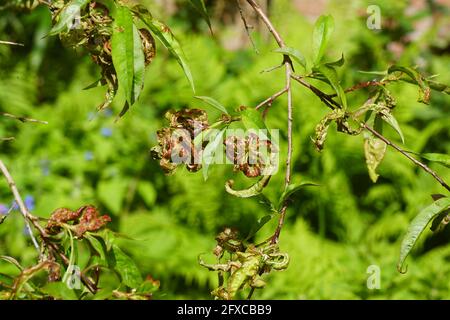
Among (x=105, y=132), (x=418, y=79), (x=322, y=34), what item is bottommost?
(x=418, y=79)

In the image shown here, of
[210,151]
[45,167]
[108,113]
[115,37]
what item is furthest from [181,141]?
[108,113]

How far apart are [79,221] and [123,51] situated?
0.24m

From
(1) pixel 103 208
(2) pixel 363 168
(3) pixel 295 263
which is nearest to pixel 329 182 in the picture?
(2) pixel 363 168

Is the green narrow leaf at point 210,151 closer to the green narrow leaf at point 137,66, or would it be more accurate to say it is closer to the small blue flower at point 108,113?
the green narrow leaf at point 137,66

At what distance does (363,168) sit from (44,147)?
1.55 m

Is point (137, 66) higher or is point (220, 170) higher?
point (220, 170)

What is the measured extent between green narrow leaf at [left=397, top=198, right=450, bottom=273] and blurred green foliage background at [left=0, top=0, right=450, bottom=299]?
5.36ft

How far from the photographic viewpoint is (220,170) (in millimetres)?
3188

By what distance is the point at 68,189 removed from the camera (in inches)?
126

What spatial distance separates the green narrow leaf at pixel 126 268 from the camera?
978 millimetres

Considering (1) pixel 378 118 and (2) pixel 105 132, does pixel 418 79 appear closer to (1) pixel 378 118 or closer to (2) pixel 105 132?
(1) pixel 378 118

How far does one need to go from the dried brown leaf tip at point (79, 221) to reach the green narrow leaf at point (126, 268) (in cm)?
5

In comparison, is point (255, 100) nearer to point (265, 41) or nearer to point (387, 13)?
point (265, 41)

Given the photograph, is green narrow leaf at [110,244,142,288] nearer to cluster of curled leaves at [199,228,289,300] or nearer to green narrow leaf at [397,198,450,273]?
cluster of curled leaves at [199,228,289,300]
